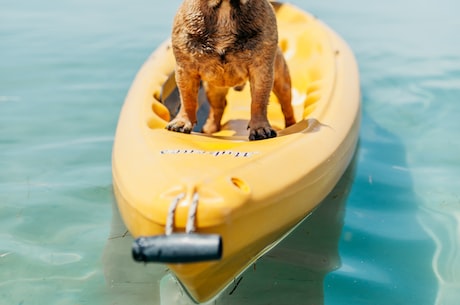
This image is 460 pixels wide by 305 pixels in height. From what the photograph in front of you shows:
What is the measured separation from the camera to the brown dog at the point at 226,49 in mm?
3324

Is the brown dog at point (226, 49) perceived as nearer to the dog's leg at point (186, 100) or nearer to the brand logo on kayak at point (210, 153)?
the dog's leg at point (186, 100)

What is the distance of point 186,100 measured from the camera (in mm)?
3707

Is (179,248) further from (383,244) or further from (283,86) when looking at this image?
(283,86)

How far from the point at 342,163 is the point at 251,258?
4.08ft

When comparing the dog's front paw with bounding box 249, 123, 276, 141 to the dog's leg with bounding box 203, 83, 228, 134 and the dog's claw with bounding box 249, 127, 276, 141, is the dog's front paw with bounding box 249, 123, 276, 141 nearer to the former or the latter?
the dog's claw with bounding box 249, 127, 276, 141

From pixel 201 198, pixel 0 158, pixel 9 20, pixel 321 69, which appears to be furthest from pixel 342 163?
pixel 9 20

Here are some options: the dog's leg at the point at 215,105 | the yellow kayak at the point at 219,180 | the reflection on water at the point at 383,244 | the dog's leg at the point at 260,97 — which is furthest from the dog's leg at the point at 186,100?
the reflection on water at the point at 383,244

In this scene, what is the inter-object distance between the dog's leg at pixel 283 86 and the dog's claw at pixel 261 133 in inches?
27.0

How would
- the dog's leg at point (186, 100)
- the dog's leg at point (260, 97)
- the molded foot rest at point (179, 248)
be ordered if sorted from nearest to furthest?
the molded foot rest at point (179, 248), the dog's leg at point (260, 97), the dog's leg at point (186, 100)

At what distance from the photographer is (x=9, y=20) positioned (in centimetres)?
1015

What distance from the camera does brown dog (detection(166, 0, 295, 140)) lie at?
10.9ft

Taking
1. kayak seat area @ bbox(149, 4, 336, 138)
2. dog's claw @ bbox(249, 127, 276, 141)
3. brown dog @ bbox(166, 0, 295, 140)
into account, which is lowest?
kayak seat area @ bbox(149, 4, 336, 138)

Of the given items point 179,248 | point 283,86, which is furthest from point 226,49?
point 179,248

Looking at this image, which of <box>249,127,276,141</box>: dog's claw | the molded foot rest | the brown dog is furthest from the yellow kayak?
the brown dog
